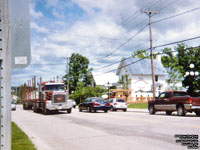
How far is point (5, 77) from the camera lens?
2.44 metres

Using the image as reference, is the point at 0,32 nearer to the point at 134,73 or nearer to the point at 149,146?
the point at 149,146

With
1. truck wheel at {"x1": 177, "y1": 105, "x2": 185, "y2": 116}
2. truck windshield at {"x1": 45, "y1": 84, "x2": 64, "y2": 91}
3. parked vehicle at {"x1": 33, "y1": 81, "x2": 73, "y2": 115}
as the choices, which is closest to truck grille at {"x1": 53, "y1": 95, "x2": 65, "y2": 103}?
parked vehicle at {"x1": 33, "y1": 81, "x2": 73, "y2": 115}

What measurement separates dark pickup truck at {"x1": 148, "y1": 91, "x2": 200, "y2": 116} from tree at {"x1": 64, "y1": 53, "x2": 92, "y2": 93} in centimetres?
5371

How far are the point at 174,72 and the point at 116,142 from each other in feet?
156

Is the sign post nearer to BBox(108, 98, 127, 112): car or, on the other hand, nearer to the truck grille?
the truck grille

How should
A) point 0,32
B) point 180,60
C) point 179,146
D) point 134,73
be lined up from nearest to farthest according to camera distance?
point 0,32 < point 179,146 < point 180,60 < point 134,73

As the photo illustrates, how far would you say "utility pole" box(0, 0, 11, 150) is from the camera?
238cm

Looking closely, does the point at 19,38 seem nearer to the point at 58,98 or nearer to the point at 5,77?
the point at 5,77

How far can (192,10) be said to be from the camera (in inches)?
901

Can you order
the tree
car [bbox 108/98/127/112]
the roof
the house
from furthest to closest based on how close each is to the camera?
the tree, the roof, the house, car [bbox 108/98/127/112]

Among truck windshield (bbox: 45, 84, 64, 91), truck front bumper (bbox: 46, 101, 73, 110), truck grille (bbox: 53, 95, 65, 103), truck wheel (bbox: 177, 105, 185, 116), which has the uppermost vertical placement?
truck windshield (bbox: 45, 84, 64, 91)

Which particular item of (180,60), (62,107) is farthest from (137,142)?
(180,60)

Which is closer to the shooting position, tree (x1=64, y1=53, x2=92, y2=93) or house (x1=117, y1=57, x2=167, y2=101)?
house (x1=117, y1=57, x2=167, y2=101)

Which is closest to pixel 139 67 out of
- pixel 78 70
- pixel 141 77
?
pixel 141 77
